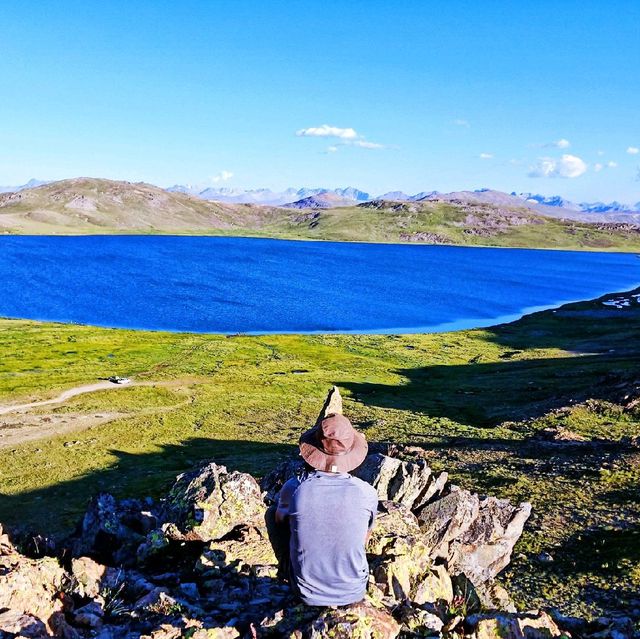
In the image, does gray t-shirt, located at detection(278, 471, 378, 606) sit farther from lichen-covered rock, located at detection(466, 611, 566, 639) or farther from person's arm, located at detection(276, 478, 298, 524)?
lichen-covered rock, located at detection(466, 611, 566, 639)

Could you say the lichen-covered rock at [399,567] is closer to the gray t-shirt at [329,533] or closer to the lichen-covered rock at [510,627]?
the lichen-covered rock at [510,627]

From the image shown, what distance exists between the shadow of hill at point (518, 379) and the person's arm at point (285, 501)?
149ft

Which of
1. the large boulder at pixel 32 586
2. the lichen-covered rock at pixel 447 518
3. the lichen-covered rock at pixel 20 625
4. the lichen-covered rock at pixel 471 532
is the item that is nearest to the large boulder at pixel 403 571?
the lichen-covered rock at pixel 447 518

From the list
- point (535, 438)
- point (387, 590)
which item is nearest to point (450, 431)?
point (535, 438)

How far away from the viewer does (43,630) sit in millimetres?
11289

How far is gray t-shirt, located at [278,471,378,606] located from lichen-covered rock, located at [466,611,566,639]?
10.0 feet

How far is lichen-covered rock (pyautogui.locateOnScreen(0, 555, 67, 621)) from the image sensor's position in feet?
39.4

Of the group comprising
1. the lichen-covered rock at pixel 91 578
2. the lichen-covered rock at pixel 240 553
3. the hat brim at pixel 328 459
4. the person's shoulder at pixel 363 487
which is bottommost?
the lichen-covered rock at pixel 240 553

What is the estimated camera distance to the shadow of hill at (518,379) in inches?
2270

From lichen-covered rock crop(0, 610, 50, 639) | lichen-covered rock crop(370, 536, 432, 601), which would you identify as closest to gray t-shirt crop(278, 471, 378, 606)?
lichen-covered rock crop(370, 536, 432, 601)

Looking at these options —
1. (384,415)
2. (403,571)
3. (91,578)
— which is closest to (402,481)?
(403,571)

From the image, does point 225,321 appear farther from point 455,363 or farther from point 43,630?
point 43,630

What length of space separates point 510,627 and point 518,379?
214 ft

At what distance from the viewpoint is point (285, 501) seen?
10.3 m
